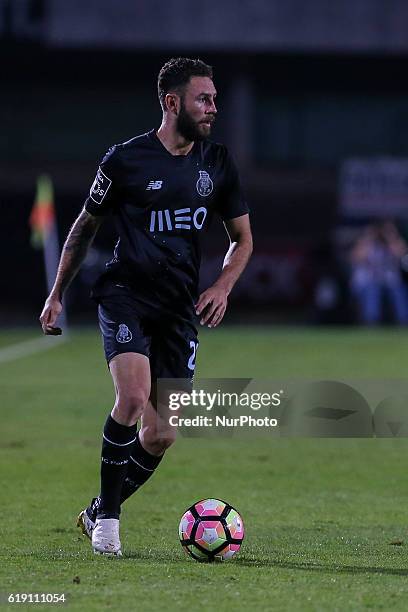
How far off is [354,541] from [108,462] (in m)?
1.51

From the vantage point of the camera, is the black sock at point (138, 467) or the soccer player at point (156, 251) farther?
the black sock at point (138, 467)

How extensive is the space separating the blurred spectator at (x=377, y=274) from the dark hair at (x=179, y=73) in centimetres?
2408

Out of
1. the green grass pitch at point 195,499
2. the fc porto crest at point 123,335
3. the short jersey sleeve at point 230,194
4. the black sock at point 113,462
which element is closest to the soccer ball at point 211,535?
the green grass pitch at point 195,499

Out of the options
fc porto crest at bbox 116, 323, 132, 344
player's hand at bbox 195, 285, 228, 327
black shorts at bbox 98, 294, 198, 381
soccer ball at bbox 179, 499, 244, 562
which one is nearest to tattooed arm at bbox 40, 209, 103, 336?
black shorts at bbox 98, 294, 198, 381

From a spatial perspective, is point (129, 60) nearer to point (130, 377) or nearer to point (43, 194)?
point (43, 194)

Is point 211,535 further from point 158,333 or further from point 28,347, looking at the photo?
point 28,347

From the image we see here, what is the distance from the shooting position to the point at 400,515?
352 inches

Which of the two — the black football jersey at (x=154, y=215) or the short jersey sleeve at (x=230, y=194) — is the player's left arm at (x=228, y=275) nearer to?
the short jersey sleeve at (x=230, y=194)

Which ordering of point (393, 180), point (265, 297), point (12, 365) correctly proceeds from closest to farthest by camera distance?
point (12, 365) → point (393, 180) → point (265, 297)

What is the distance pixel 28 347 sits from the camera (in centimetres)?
2550

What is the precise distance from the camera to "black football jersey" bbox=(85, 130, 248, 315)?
24.3ft

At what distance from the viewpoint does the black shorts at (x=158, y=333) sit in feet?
24.1

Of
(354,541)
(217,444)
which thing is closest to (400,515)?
(354,541)

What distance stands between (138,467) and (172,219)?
54.0 inches
